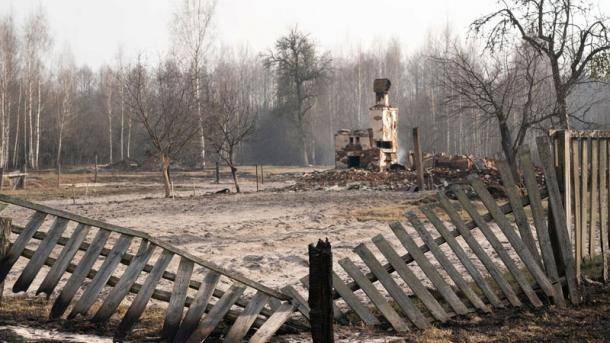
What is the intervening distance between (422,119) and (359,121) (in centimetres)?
842

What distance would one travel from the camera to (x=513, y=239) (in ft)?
15.1

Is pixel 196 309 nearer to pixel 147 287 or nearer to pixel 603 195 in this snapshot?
pixel 147 287

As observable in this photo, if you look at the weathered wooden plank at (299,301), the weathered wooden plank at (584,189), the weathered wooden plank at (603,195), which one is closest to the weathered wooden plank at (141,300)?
the weathered wooden plank at (299,301)

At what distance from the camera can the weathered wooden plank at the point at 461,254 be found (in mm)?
4367

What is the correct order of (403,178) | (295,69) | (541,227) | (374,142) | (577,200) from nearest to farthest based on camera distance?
(541,227)
(577,200)
(403,178)
(374,142)
(295,69)

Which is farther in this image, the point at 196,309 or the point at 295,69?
the point at 295,69

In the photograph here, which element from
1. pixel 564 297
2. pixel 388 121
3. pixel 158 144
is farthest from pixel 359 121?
pixel 564 297

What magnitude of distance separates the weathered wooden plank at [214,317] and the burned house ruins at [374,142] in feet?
84.7

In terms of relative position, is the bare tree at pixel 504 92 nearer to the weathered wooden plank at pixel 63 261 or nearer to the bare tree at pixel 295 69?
the weathered wooden plank at pixel 63 261

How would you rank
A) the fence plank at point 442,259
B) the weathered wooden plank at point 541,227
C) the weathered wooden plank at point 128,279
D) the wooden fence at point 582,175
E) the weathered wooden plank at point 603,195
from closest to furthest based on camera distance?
the weathered wooden plank at point 128,279 → the fence plank at point 442,259 → the weathered wooden plank at point 541,227 → the wooden fence at point 582,175 → the weathered wooden plank at point 603,195

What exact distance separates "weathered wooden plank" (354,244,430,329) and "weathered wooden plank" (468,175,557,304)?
3.35 ft

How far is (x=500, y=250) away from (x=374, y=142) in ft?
90.9

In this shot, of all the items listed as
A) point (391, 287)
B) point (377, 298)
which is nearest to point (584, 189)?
point (391, 287)

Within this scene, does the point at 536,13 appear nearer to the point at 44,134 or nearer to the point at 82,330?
the point at 82,330
